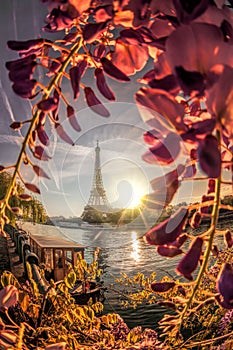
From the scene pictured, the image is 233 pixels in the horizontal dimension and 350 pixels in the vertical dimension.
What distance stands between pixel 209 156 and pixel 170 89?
29 mm

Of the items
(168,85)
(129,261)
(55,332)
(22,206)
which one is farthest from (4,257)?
(168,85)

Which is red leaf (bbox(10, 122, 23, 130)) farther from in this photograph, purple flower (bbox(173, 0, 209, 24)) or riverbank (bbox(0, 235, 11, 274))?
riverbank (bbox(0, 235, 11, 274))

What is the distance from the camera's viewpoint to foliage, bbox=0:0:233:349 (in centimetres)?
13

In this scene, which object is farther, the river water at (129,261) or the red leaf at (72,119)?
the river water at (129,261)

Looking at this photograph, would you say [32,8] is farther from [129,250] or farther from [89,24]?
[129,250]

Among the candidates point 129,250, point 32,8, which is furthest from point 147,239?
point 129,250

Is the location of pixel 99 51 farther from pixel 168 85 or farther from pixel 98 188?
pixel 98 188

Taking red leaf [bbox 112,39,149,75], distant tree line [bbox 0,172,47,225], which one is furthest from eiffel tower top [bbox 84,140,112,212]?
A: red leaf [bbox 112,39,149,75]

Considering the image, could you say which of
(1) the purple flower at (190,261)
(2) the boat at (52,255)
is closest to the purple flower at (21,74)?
(1) the purple flower at (190,261)

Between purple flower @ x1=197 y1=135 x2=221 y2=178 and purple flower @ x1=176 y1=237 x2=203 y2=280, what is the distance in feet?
0.16

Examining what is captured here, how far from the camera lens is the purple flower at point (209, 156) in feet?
0.42

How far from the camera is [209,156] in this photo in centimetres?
13

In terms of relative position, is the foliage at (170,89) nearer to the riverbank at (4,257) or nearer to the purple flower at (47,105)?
the purple flower at (47,105)

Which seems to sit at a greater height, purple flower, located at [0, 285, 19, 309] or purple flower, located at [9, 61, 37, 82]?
purple flower, located at [9, 61, 37, 82]
